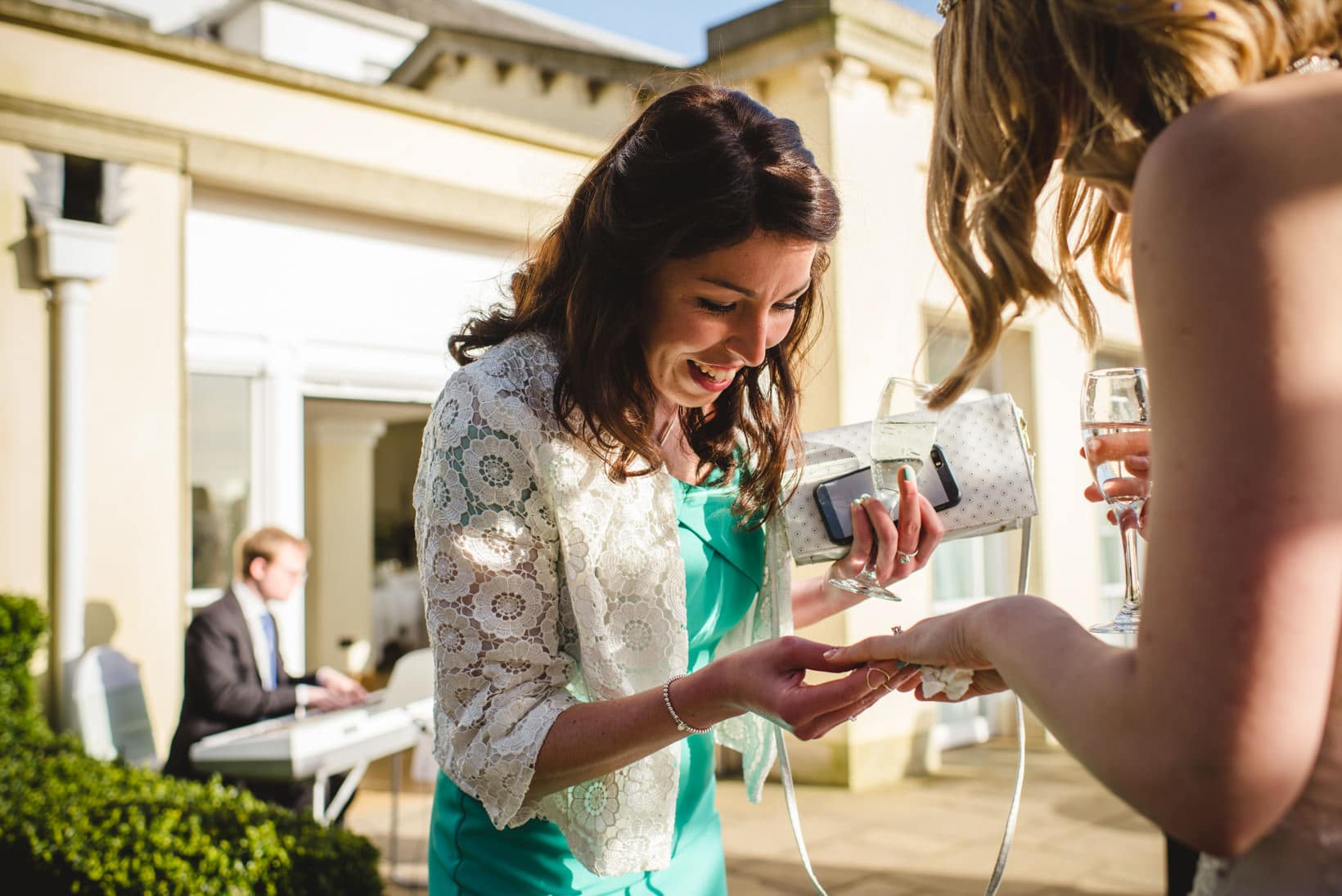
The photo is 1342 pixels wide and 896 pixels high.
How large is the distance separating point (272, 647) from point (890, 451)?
3.88m


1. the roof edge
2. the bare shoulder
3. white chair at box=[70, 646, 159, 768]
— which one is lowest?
white chair at box=[70, 646, 159, 768]

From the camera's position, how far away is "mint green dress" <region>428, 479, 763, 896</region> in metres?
1.59

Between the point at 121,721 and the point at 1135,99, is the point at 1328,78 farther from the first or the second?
the point at 121,721

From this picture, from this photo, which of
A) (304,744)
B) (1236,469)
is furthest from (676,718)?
(304,744)

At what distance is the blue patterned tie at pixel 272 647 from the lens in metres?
4.81

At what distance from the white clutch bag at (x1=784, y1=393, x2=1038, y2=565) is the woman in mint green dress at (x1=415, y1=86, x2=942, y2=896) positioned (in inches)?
2.2

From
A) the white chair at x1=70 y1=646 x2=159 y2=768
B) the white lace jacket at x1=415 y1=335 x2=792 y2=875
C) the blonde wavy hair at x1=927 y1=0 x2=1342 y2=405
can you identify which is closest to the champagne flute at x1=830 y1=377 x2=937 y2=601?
the white lace jacket at x1=415 y1=335 x2=792 y2=875

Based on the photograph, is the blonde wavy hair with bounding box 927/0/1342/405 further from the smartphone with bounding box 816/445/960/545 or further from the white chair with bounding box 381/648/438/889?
the white chair with bounding box 381/648/438/889

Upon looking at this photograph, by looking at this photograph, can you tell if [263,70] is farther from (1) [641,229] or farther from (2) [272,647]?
(1) [641,229]

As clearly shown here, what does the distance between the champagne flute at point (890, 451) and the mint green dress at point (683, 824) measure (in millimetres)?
188

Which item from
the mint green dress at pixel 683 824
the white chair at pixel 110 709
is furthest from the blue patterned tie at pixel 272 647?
the mint green dress at pixel 683 824

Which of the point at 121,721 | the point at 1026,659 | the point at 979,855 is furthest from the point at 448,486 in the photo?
the point at 979,855

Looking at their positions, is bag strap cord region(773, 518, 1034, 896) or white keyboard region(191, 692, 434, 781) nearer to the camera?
bag strap cord region(773, 518, 1034, 896)

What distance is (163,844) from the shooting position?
2885mm
